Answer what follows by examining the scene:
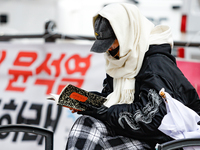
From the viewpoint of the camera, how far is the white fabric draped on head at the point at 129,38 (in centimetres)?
176

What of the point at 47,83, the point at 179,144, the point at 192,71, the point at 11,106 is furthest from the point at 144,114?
the point at 11,106

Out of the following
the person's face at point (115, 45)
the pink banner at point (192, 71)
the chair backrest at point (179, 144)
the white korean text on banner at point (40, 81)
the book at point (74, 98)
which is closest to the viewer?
the chair backrest at point (179, 144)

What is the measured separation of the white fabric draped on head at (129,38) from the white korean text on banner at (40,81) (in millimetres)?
1092

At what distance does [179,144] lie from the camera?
1.44 metres

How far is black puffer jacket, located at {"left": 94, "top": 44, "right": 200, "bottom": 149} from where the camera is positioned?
1.58 metres

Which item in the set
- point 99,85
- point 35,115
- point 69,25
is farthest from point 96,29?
point 69,25

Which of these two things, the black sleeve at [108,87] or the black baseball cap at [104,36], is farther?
the black sleeve at [108,87]

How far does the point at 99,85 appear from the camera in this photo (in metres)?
2.95

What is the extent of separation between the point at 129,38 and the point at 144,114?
18.9 inches

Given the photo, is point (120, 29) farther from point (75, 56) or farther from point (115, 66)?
point (75, 56)

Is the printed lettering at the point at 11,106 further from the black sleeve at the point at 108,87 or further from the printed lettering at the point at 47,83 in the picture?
the black sleeve at the point at 108,87

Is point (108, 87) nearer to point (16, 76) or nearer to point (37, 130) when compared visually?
point (37, 130)

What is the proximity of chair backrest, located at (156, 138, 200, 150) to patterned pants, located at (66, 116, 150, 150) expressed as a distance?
0.33 m

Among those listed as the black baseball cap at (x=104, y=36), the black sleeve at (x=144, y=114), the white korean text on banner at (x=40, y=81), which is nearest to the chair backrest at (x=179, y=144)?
the black sleeve at (x=144, y=114)
